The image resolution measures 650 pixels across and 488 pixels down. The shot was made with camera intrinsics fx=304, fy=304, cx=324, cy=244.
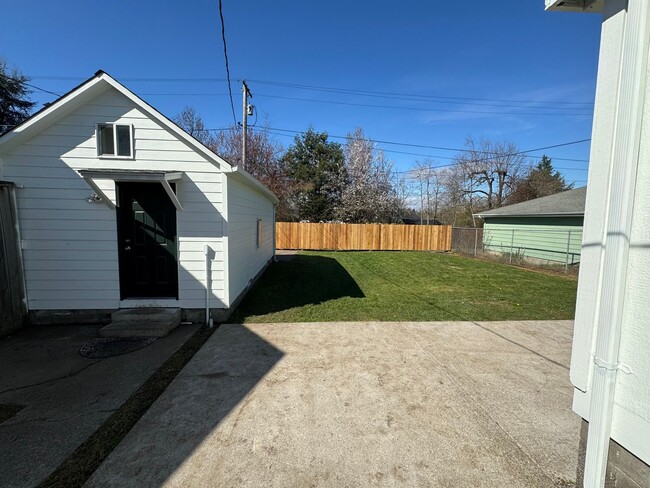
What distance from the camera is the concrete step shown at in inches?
186

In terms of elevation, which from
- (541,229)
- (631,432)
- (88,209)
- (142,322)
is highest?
(88,209)

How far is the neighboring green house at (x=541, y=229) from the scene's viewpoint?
12.5m

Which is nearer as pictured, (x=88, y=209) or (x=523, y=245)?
(x=88, y=209)

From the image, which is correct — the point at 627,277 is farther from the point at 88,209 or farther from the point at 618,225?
the point at 88,209

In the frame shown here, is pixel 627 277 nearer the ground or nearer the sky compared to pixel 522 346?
nearer the sky

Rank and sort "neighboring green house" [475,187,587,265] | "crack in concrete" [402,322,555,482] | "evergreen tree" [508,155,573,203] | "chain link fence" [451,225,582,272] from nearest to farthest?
"crack in concrete" [402,322,555,482]
"chain link fence" [451,225,582,272]
"neighboring green house" [475,187,587,265]
"evergreen tree" [508,155,573,203]

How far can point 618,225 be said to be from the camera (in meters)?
1.58

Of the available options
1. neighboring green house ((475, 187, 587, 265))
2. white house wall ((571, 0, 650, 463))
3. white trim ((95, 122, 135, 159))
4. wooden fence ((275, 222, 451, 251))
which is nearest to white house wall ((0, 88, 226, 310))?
white trim ((95, 122, 135, 159))

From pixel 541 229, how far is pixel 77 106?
1706 cm

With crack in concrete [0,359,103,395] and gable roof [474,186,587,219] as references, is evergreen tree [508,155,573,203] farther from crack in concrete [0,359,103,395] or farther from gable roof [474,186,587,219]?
crack in concrete [0,359,103,395]

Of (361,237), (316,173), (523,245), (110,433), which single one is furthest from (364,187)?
(110,433)

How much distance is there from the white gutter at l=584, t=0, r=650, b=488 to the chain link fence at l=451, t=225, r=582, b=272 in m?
11.8

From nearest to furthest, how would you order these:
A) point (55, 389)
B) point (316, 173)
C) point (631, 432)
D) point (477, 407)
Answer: point (631, 432), point (477, 407), point (55, 389), point (316, 173)

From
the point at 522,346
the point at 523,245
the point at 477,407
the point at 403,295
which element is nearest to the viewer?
the point at 477,407
